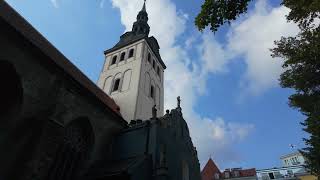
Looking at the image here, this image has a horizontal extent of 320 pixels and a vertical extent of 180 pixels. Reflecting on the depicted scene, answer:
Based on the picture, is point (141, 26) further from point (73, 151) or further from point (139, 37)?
point (73, 151)

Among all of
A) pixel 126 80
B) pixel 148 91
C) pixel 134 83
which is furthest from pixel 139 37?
pixel 134 83

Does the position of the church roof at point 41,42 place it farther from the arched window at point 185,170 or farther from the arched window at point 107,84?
the arched window at point 107,84

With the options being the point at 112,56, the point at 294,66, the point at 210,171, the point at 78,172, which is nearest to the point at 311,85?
the point at 294,66

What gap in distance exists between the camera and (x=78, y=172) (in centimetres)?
1279

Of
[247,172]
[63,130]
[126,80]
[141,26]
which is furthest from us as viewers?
[247,172]

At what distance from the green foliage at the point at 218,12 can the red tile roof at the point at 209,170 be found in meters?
34.4

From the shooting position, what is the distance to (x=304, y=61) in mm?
12227

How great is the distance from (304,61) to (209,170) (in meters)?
31.1

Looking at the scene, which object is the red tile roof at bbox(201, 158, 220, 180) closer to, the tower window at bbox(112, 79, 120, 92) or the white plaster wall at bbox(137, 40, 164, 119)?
the white plaster wall at bbox(137, 40, 164, 119)

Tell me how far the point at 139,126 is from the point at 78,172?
13.8ft

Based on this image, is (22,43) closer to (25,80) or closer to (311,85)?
(25,80)

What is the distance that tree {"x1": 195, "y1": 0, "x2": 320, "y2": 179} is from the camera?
7613 mm

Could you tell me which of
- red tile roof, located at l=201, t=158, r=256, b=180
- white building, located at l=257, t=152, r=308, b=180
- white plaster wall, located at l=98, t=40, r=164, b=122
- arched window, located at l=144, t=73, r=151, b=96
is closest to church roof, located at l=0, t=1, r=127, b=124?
white plaster wall, located at l=98, t=40, r=164, b=122

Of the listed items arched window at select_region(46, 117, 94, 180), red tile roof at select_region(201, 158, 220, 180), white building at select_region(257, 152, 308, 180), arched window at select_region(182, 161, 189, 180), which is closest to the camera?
arched window at select_region(46, 117, 94, 180)
